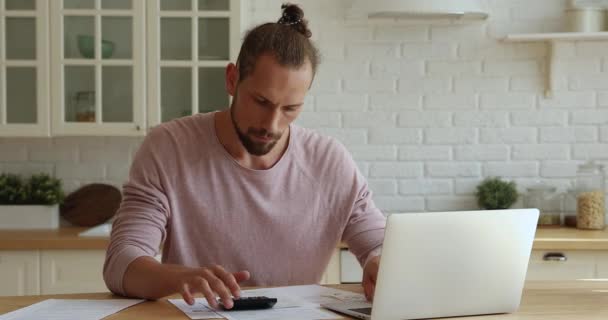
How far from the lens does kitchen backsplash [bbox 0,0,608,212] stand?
405 centimetres

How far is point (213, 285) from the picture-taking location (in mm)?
1672

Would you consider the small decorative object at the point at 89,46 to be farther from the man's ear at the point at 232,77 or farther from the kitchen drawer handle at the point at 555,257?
the kitchen drawer handle at the point at 555,257

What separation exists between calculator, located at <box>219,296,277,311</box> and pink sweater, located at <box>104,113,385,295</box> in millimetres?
448

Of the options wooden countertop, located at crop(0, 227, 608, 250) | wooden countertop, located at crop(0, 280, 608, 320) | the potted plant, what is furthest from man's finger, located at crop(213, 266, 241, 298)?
the potted plant

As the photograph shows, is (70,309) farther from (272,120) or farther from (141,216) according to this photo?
(272,120)

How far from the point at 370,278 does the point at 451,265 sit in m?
0.32

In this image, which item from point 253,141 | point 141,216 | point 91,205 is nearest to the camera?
point 141,216

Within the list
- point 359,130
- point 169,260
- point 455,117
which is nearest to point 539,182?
point 455,117

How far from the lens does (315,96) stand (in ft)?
13.3

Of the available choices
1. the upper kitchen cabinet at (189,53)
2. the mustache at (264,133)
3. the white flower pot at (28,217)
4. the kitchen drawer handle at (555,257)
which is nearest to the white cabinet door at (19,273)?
the white flower pot at (28,217)

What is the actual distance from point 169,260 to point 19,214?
183 centimetres

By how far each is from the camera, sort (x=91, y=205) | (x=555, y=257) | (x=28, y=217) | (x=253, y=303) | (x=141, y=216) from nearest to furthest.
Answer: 1. (x=253, y=303)
2. (x=141, y=216)
3. (x=555, y=257)
4. (x=28, y=217)
5. (x=91, y=205)

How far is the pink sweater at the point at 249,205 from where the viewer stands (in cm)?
223

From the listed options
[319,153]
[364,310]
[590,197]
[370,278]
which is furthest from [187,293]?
[590,197]
